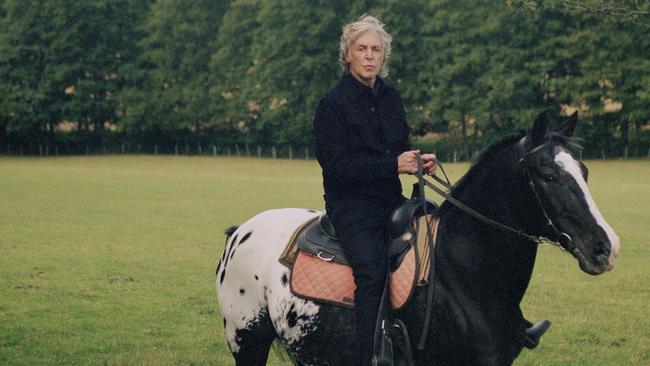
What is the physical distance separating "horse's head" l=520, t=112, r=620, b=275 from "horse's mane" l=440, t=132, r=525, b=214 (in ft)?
0.63

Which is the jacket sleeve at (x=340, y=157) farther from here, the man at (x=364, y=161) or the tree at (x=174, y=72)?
the tree at (x=174, y=72)

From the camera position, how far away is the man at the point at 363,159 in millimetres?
4980

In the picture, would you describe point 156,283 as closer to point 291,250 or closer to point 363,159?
point 291,250

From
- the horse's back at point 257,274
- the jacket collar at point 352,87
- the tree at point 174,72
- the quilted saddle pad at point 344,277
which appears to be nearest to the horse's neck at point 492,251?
the quilted saddle pad at point 344,277

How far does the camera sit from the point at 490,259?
4.90 meters

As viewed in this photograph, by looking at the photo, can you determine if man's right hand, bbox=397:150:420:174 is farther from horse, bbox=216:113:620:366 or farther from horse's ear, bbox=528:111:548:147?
horse's ear, bbox=528:111:548:147

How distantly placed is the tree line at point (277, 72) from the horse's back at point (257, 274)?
49260 millimetres

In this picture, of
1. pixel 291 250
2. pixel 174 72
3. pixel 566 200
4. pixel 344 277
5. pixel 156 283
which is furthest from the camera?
pixel 174 72

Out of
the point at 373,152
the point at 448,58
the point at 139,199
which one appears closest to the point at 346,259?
the point at 373,152

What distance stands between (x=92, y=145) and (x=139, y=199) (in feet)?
131

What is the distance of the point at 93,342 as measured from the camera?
9289 millimetres

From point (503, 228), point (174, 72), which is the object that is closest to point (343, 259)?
point (503, 228)

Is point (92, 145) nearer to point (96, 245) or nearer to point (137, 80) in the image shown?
point (137, 80)

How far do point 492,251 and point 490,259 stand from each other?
5 centimetres
